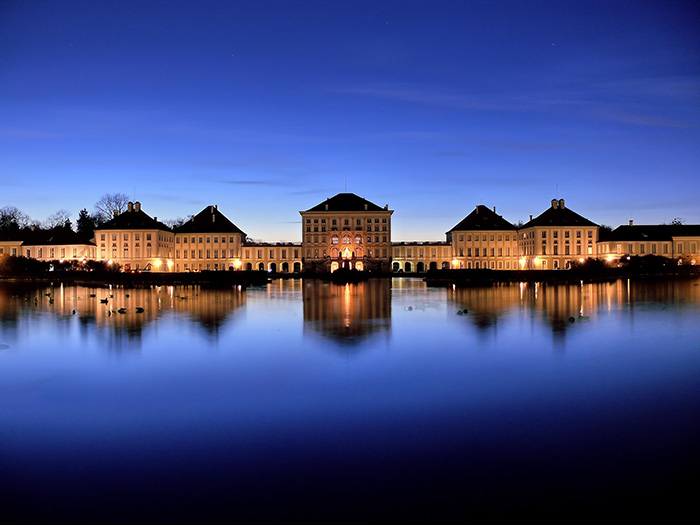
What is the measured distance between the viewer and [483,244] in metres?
86.0

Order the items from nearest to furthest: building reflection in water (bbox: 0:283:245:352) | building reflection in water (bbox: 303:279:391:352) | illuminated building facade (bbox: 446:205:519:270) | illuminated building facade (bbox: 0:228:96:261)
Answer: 1. building reflection in water (bbox: 303:279:391:352)
2. building reflection in water (bbox: 0:283:245:352)
3. illuminated building facade (bbox: 0:228:96:261)
4. illuminated building facade (bbox: 446:205:519:270)

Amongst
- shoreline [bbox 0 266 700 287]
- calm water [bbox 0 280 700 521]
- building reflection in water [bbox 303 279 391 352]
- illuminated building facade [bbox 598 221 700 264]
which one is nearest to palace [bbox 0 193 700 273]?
illuminated building facade [bbox 598 221 700 264]

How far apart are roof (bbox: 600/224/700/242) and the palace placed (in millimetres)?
128

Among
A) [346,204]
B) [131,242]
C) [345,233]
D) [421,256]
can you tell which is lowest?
[421,256]

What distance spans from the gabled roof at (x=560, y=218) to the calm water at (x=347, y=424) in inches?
2774

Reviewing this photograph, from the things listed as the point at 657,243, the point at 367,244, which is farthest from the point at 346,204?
the point at 657,243

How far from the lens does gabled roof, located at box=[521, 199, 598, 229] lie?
268 feet

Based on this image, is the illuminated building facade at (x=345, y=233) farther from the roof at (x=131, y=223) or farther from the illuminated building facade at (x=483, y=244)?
the roof at (x=131, y=223)

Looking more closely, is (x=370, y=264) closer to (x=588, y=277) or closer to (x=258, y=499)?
(x=588, y=277)

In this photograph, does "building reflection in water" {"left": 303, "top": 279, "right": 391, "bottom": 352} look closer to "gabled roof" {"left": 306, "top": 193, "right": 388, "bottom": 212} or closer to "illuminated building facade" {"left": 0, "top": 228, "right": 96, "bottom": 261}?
"gabled roof" {"left": 306, "top": 193, "right": 388, "bottom": 212}

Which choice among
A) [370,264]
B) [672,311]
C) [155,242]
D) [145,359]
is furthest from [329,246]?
[145,359]

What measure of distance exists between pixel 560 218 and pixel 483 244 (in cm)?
1190

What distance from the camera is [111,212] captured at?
91312 mm

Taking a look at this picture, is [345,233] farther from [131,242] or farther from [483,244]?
Answer: [131,242]
